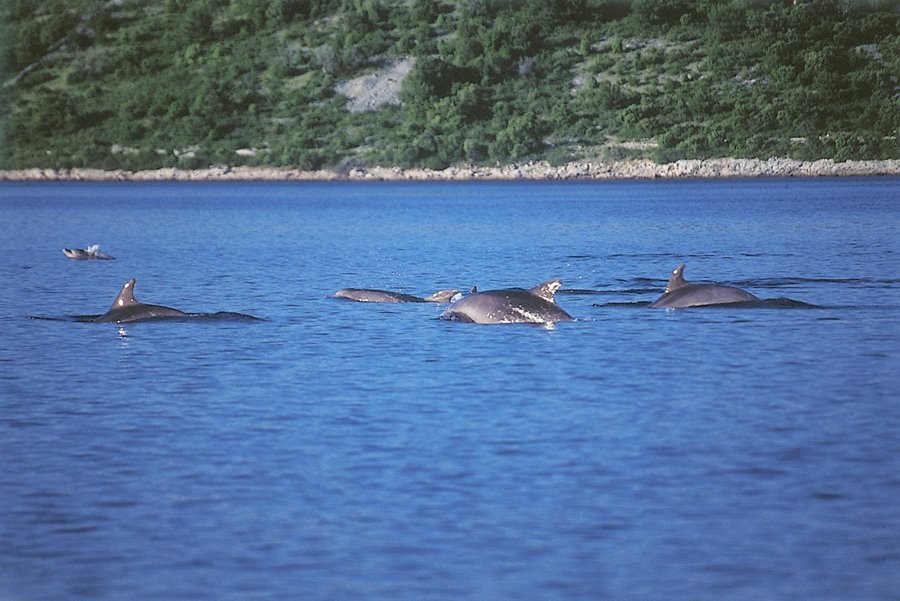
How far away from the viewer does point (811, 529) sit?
1482 cm

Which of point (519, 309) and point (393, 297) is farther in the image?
point (393, 297)

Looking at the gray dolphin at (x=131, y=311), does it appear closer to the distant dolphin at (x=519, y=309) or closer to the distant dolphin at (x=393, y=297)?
the distant dolphin at (x=393, y=297)

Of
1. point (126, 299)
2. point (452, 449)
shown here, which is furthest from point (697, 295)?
point (452, 449)

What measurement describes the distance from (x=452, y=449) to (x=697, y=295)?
16.7m

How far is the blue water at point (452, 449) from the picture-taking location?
45.1 feet

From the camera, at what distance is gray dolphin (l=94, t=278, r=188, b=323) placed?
33.5 m

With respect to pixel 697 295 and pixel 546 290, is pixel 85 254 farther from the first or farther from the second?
pixel 546 290

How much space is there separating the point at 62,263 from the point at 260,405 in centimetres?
3916

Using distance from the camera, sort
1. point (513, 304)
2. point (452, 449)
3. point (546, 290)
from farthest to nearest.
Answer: point (513, 304)
point (546, 290)
point (452, 449)

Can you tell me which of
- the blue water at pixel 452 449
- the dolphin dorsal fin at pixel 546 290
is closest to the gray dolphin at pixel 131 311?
the blue water at pixel 452 449

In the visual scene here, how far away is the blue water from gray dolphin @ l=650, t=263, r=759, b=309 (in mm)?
436

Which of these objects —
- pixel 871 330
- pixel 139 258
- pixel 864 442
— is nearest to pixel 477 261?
pixel 139 258

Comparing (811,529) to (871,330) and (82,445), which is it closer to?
(82,445)

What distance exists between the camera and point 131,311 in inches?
1330
